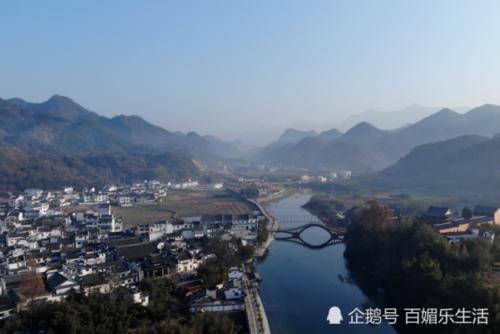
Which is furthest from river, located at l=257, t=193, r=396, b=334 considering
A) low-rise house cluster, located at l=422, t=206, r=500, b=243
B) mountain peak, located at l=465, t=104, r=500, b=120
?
mountain peak, located at l=465, t=104, r=500, b=120

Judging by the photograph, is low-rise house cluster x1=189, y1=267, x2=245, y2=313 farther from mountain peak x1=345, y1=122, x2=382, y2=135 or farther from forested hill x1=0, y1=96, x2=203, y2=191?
mountain peak x1=345, y1=122, x2=382, y2=135

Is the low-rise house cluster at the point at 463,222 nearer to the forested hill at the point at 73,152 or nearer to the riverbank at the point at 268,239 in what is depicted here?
the riverbank at the point at 268,239

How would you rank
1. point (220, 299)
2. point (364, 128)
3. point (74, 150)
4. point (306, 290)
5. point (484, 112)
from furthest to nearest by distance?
1. point (364, 128)
2. point (484, 112)
3. point (74, 150)
4. point (306, 290)
5. point (220, 299)

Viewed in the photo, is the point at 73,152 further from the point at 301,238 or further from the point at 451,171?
the point at 301,238

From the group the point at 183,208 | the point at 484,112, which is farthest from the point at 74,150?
the point at 484,112

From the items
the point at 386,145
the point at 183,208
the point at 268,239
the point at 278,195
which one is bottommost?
the point at 268,239

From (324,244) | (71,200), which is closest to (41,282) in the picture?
(324,244)
